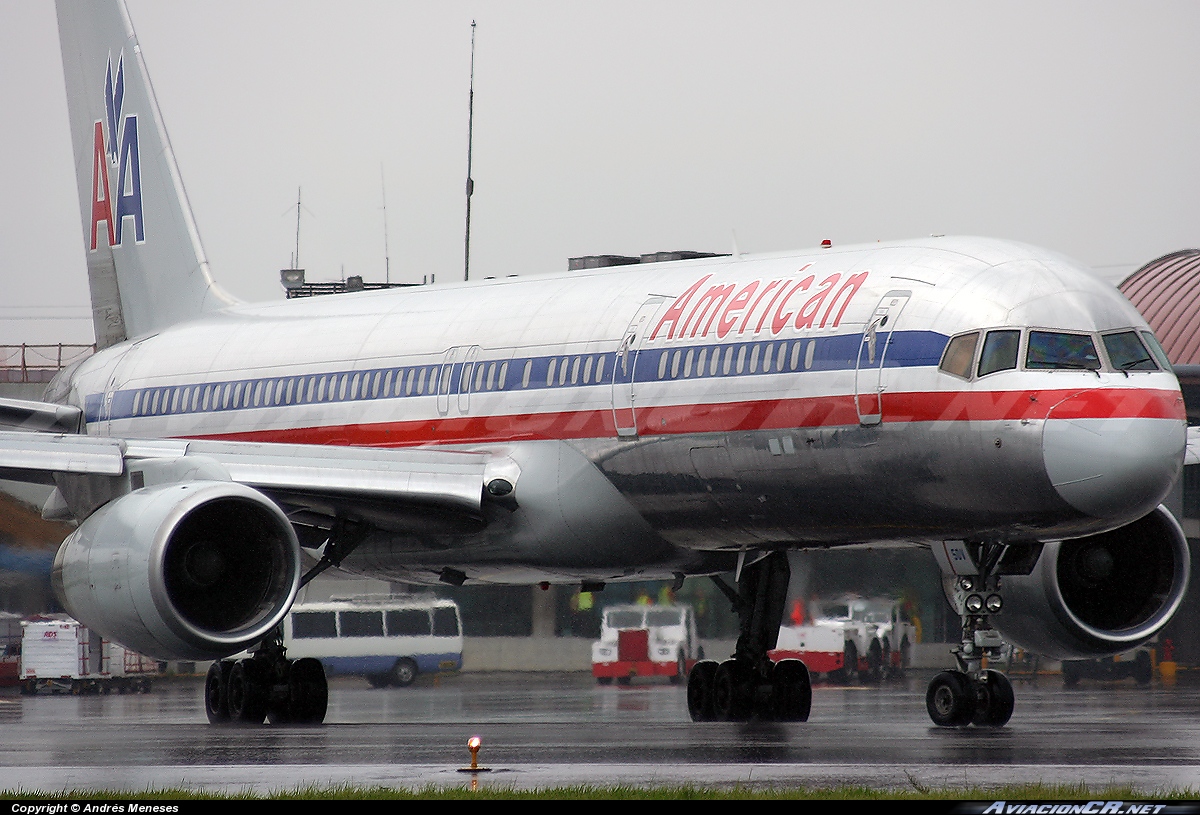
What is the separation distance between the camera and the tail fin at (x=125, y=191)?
29.0 m

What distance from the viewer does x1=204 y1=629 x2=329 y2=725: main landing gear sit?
2355cm

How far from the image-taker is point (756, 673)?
73.0ft

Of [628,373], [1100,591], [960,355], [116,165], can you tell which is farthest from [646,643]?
[960,355]

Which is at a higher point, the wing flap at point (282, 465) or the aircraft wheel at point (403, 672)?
the wing flap at point (282, 465)

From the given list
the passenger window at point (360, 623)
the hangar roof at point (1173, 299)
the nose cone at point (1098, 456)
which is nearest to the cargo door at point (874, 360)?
the nose cone at point (1098, 456)

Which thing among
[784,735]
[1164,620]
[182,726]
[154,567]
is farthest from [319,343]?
[1164,620]

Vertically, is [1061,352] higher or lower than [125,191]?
lower

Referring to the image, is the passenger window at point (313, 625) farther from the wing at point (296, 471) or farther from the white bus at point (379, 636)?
the wing at point (296, 471)

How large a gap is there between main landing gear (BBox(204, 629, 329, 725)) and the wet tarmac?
57 centimetres

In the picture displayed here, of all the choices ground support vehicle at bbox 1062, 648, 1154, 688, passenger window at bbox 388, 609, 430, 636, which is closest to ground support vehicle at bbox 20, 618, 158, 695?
passenger window at bbox 388, 609, 430, 636

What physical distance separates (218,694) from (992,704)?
408 inches

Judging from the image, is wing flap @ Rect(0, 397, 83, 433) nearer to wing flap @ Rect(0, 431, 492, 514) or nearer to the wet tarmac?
the wet tarmac

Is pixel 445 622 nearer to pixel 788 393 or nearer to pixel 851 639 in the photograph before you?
pixel 851 639

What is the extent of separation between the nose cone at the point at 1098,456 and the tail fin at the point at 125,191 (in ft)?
50.3
